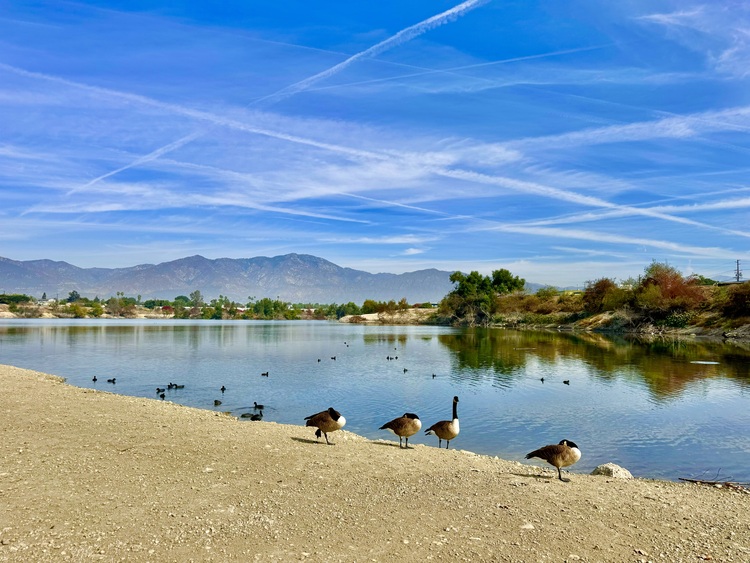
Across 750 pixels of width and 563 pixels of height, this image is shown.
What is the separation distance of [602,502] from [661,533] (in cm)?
165

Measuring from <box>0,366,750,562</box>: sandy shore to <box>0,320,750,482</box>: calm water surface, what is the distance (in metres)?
5.48

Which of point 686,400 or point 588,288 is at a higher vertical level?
point 588,288

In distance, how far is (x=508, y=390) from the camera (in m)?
32.0

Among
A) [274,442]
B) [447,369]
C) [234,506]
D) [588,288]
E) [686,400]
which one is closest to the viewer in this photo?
[234,506]

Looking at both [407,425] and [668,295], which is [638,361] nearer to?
[407,425]

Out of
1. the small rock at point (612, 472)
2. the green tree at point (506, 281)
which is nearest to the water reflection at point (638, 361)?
the small rock at point (612, 472)

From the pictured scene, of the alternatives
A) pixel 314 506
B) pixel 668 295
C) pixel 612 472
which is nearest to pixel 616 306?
pixel 668 295

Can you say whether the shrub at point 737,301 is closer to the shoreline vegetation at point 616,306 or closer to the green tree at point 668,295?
the shoreline vegetation at point 616,306

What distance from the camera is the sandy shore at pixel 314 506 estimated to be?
25.7 ft

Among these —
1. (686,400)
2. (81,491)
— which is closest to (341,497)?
(81,491)

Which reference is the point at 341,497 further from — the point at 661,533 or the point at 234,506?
the point at 661,533

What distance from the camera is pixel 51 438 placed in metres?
13.7

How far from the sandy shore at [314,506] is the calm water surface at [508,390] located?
5.48 metres

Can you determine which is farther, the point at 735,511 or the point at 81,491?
the point at 735,511
